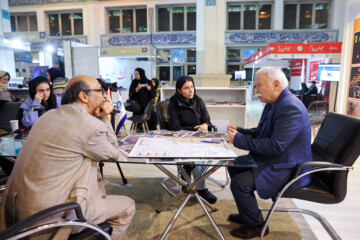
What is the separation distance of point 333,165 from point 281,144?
328mm

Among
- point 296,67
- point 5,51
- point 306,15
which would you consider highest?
point 306,15

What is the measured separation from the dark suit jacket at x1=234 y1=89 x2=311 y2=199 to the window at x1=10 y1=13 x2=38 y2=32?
17.3m

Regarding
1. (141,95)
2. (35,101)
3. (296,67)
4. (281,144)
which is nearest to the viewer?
(281,144)

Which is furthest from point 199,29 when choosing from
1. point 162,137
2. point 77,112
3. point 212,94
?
point 77,112

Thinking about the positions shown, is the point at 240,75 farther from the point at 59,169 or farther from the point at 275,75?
the point at 59,169

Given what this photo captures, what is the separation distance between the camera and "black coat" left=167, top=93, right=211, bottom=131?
9.39ft

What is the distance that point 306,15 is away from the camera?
13.4 metres

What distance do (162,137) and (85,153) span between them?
89 cm

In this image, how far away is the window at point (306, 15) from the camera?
13.2 metres

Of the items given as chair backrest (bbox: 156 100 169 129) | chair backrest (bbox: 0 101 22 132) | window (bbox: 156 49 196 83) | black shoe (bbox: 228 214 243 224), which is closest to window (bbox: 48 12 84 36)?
window (bbox: 156 49 196 83)

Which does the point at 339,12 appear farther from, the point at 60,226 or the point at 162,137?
the point at 60,226

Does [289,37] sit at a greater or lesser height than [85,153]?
greater

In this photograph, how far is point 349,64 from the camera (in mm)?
4895

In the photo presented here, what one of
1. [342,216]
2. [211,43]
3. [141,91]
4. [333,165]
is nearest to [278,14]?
[211,43]
